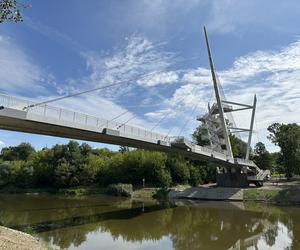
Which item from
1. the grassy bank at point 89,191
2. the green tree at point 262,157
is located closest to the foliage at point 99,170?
the grassy bank at point 89,191

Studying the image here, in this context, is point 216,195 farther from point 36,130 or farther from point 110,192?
point 36,130

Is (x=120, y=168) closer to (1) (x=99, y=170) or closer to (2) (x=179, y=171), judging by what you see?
(1) (x=99, y=170)

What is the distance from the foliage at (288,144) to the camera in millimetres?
68625

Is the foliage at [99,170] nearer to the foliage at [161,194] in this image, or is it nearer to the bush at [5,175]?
the bush at [5,175]

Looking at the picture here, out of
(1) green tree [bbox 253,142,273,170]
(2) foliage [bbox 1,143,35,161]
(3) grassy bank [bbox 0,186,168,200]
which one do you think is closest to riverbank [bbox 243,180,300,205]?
(3) grassy bank [bbox 0,186,168,200]

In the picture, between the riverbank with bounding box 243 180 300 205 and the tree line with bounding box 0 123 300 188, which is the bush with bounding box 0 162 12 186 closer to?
the tree line with bounding box 0 123 300 188

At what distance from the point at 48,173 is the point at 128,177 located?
17.7 metres

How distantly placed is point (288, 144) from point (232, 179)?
15.8 meters

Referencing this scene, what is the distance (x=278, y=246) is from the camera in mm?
22750

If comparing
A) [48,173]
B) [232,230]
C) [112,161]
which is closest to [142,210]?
[232,230]

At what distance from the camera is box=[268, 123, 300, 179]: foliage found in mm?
68625

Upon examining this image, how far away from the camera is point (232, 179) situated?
6278 centimetres

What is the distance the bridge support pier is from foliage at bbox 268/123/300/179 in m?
11.4

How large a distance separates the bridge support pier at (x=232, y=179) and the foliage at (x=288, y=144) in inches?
448
